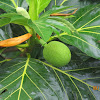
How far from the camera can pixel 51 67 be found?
0.86 meters

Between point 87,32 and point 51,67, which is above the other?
point 87,32

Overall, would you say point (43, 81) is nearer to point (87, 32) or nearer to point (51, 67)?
point (51, 67)

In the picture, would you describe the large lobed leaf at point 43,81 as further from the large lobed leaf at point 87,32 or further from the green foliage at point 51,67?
the large lobed leaf at point 87,32

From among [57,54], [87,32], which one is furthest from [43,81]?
[87,32]

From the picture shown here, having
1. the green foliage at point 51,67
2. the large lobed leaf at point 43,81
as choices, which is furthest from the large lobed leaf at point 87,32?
the large lobed leaf at point 43,81

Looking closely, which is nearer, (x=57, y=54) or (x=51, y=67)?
(x=57, y=54)

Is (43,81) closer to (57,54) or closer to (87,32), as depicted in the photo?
(57,54)

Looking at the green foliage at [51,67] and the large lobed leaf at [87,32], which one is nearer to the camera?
the green foliage at [51,67]

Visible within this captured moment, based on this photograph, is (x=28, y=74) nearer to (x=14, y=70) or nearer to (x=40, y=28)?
(x=14, y=70)

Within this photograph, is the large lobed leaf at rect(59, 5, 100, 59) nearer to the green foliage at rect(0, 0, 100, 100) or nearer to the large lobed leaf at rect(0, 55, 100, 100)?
the green foliage at rect(0, 0, 100, 100)

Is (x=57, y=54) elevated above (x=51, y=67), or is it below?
above

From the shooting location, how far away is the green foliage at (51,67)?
2.00ft

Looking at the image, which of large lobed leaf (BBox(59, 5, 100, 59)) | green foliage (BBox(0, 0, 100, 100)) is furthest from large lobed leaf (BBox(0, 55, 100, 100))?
large lobed leaf (BBox(59, 5, 100, 59))

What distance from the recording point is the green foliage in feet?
2.00
